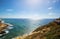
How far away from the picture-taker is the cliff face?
296cm

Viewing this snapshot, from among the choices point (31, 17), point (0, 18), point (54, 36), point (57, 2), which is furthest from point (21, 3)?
point (54, 36)

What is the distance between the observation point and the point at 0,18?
10.3 ft

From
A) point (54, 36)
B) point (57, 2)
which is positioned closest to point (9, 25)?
point (54, 36)

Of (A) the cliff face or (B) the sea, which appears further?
(B) the sea

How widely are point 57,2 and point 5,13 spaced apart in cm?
125

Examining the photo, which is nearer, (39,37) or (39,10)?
(39,37)

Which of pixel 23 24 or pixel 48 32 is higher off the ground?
pixel 23 24

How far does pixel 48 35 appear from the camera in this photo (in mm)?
2967

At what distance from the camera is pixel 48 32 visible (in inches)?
119

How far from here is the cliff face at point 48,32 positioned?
296cm

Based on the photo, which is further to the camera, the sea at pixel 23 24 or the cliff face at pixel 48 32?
the sea at pixel 23 24

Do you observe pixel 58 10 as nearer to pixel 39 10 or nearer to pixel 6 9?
pixel 39 10

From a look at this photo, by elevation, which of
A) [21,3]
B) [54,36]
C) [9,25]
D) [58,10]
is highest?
[21,3]

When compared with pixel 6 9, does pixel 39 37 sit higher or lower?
lower
